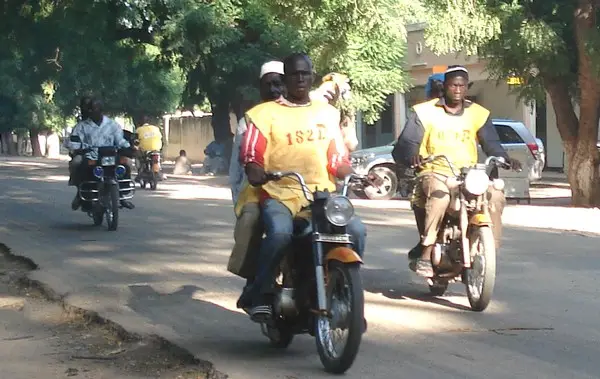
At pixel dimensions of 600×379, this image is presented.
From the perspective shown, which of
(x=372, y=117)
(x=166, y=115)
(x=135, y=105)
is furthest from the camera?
(x=166, y=115)

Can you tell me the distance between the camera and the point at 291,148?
6.46 meters

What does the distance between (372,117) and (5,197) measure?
12417 mm

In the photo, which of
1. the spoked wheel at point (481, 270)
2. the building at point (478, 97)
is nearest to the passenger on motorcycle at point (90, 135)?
the spoked wheel at point (481, 270)

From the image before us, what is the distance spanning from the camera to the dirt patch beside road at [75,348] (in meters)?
6.47

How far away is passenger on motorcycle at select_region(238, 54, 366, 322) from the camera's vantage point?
6.38 m

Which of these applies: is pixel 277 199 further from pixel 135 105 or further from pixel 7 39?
pixel 135 105

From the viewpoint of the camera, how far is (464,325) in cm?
767

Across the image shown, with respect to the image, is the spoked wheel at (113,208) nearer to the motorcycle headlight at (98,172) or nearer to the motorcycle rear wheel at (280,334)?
the motorcycle headlight at (98,172)

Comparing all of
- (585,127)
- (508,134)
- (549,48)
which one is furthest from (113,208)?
(508,134)

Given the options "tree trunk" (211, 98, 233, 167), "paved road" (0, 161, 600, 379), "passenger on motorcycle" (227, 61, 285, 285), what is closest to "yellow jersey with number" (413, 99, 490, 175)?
"paved road" (0, 161, 600, 379)

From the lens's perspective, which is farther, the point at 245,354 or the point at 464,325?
the point at 464,325

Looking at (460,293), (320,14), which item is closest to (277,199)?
(460,293)

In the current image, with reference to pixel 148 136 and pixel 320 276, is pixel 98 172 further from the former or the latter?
pixel 148 136

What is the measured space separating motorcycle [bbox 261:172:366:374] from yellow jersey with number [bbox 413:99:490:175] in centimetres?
227
